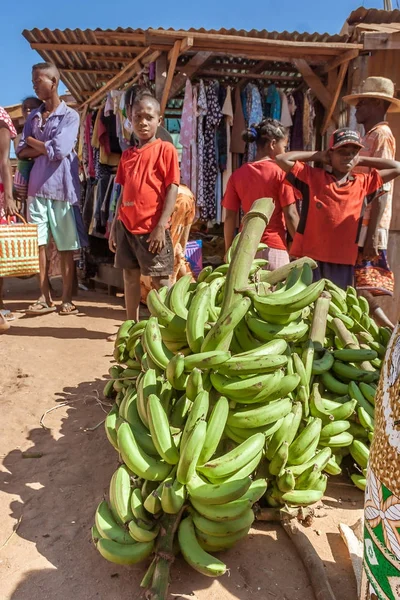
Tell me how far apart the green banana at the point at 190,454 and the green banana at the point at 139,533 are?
193 mm

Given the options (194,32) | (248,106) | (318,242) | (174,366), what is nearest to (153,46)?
(194,32)

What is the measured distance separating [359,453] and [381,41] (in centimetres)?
547

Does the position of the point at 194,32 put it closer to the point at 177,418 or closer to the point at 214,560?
the point at 177,418

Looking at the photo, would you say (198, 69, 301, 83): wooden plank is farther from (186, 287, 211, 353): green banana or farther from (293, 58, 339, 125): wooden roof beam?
(186, 287, 211, 353): green banana

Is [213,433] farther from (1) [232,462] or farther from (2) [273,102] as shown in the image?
(2) [273,102]

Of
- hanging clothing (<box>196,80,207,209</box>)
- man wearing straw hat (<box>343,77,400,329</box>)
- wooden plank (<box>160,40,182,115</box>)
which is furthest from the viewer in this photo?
hanging clothing (<box>196,80,207,209</box>)

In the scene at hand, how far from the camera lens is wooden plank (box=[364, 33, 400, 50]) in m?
5.94

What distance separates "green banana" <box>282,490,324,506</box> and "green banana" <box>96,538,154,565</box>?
0.60 metres

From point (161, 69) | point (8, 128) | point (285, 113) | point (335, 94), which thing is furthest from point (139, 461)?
point (285, 113)

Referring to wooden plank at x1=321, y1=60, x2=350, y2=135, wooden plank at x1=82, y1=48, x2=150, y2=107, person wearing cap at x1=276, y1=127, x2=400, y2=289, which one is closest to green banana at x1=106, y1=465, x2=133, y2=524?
person wearing cap at x1=276, y1=127, x2=400, y2=289

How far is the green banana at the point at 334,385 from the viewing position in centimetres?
239

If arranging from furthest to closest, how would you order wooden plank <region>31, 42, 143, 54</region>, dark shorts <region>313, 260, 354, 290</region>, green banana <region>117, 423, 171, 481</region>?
wooden plank <region>31, 42, 143, 54</region> → dark shorts <region>313, 260, 354, 290</region> → green banana <region>117, 423, 171, 481</region>

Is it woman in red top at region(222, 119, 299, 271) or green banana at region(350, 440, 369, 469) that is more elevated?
woman in red top at region(222, 119, 299, 271)

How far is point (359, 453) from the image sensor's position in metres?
2.27
